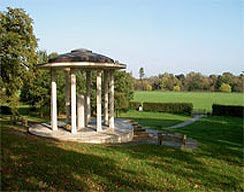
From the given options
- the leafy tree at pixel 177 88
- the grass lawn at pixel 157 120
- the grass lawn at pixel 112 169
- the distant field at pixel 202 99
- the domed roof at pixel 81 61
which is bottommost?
the grass lawn at pixel 157 120

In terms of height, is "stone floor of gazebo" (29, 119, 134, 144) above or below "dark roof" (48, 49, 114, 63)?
below

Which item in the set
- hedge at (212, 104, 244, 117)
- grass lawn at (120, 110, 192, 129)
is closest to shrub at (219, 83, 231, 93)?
hedge at (212, 104, 244, 117)

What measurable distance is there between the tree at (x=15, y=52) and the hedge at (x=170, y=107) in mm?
33452

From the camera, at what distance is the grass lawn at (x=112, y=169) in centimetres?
748

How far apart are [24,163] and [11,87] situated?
13.1 m

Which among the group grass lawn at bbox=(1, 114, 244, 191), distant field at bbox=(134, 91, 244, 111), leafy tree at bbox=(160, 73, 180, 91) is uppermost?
leafy tree at bbox=(160, 73, 180, 91)

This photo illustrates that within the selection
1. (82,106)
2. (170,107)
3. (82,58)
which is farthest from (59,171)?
(170,107)

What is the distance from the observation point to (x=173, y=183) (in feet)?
27.5

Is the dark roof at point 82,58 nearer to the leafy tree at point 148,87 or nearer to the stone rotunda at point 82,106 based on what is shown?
the stone rotunda at point 82,106

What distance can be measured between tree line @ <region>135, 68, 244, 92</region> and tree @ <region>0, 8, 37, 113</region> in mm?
91966

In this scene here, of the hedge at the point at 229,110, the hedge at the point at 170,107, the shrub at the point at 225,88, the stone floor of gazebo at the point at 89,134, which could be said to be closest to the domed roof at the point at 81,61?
the stone floor of gazebo at the point at 89,134

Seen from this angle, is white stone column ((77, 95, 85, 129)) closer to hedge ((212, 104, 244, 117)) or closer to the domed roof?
the domed roof

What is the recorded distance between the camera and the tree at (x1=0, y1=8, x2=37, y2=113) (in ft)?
63.9

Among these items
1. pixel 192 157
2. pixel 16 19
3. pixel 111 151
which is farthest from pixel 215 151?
pixel 16 19
